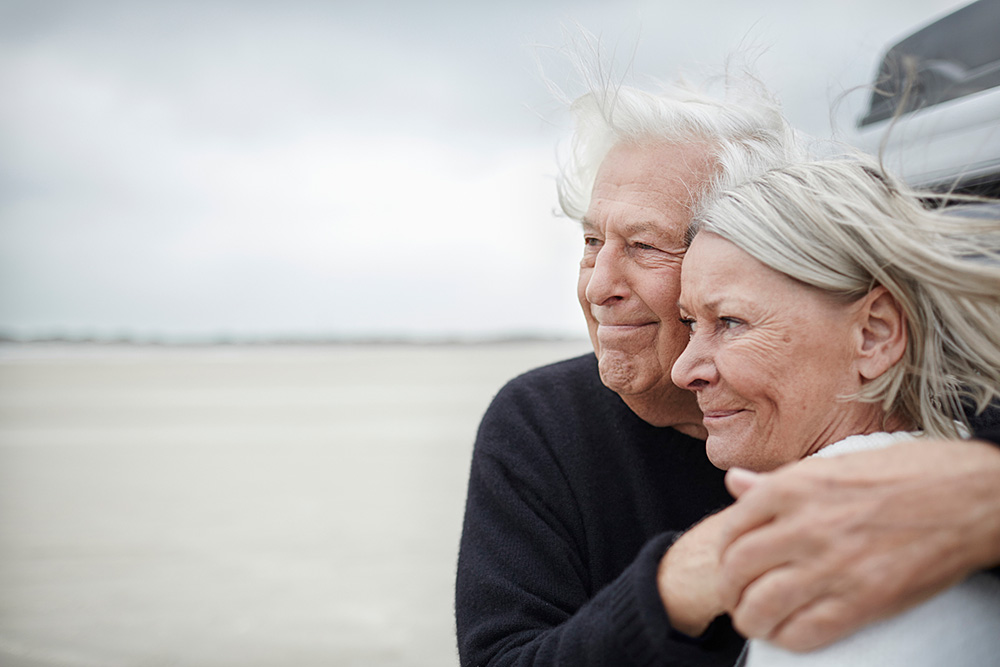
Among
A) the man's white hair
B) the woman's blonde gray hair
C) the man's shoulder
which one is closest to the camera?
the woman's blonde gray hair

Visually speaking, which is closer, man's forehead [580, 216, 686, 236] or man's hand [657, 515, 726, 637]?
man's hand [657, 515, 726, 637]

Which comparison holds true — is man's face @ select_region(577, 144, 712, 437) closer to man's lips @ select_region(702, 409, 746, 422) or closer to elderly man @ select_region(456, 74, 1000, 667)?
elderly man @ select_region(456, 74, 1000, 667)

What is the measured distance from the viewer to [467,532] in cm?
183

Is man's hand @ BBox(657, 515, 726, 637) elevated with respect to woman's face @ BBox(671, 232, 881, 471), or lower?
lower

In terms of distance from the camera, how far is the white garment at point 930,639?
1.05m

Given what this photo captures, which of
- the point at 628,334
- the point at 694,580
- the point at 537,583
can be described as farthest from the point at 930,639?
the point at 628,334

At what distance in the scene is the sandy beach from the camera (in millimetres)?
4785

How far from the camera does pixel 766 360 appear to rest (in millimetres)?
1372

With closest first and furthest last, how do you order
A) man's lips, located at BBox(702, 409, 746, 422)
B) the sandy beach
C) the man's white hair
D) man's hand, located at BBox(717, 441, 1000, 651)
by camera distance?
man's hand, located at BBox(717, 441, 1000, 651) → man's lips, located at BBox(702, 409, 746, 422) → the man's white hair → the sandy beach

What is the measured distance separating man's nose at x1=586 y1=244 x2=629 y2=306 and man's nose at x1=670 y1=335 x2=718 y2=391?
1.17 ft

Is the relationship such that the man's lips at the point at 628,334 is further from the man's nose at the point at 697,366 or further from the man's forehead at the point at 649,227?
the man's nose at the point at 697,366

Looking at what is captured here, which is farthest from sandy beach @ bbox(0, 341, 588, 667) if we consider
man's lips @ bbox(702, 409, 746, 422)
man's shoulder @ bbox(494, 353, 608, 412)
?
man's lips @ bbox(702, 409, 746, 422)

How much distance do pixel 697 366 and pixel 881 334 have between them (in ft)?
1.06

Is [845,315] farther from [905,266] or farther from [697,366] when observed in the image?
[697,366]
